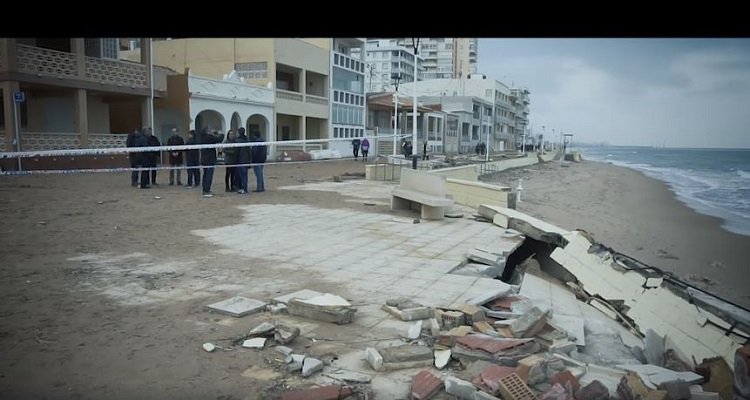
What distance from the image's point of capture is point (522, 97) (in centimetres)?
11256

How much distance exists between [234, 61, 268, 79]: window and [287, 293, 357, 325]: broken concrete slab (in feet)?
99.0

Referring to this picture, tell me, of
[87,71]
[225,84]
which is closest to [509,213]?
[87,71]

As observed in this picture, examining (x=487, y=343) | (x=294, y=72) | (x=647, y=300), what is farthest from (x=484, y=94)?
(x=487, y=343)

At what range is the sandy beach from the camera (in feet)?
38.2

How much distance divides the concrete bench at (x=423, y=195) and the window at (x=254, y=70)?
2336 centimetres

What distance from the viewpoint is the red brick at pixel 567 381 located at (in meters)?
3.61

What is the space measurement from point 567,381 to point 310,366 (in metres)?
1.89

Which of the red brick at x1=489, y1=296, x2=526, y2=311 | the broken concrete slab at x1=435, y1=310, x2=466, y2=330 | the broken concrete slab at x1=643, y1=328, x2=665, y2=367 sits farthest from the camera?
the red brick at x1=489, y1=296, x2=526, y2=311

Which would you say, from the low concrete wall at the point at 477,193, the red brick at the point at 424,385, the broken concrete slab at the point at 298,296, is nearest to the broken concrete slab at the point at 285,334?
the broken concrete slab at the point at 298,296

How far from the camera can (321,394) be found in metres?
3.40

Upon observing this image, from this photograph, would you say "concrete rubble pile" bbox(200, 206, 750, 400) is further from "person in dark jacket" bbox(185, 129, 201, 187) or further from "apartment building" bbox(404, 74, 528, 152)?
"apartment building" bbox(404, 74, 528, 152)

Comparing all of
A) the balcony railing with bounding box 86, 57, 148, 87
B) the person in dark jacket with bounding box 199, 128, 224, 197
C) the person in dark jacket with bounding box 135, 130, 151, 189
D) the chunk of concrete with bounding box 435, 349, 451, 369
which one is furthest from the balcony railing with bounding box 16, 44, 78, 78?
the chunk of concrete with bounding box 435, 349, 451, 369

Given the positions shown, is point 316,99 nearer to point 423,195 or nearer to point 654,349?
point 423,195
